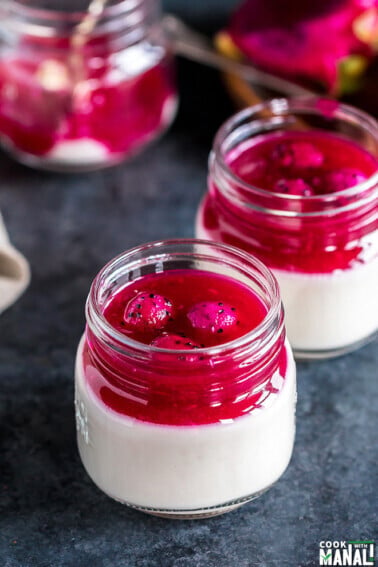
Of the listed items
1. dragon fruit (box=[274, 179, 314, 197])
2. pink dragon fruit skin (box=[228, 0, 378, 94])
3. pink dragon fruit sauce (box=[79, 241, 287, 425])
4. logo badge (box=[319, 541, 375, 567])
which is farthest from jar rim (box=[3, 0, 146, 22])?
logo badge (box=[319, 541, 375, 567])

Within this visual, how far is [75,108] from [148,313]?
2.84 ft

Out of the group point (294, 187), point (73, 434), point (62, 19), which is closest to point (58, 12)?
point (62, 19)

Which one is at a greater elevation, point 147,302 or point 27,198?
point 147,302

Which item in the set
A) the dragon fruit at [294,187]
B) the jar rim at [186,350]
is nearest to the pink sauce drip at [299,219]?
the dragon fruit at [294,187]

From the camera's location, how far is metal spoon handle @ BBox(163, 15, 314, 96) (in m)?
2.21

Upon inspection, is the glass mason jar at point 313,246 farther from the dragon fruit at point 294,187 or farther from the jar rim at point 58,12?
the jar rim at point 58,12

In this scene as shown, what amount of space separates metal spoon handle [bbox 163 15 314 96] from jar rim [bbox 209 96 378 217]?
1.10 ft

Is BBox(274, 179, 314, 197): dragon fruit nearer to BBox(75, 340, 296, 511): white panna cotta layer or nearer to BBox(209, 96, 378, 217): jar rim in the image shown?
BBox(209, 96, 378, 217): jar rim

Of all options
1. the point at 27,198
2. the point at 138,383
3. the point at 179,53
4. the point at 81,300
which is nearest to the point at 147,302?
the point at 138,383

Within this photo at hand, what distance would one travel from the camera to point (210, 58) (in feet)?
7.50

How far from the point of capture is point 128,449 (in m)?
1.33

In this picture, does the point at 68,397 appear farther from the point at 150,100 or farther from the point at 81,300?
the point at 150,100

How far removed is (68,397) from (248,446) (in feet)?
1.46

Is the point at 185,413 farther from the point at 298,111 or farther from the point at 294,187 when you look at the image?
the point at 298,111
